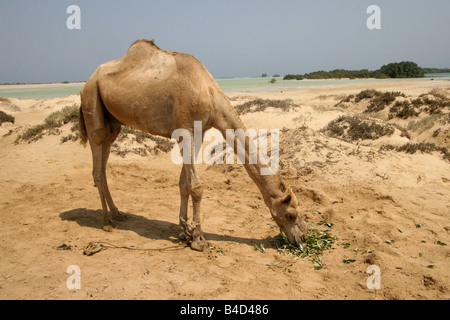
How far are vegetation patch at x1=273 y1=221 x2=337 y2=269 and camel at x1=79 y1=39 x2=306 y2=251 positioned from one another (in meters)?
0.14

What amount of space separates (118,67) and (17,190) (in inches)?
180

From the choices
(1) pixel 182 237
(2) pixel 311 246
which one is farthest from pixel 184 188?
(2) pixel 311 246

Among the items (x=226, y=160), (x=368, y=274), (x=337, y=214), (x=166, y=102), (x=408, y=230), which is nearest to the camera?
(x=368, y=274)

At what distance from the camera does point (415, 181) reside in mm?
7250

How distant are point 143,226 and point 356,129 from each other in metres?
8.55

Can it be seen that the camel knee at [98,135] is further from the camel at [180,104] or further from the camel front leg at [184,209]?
the camel front leg at [184,209]

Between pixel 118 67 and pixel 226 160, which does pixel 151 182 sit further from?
pixel 118 67

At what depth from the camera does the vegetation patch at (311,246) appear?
4785 mm

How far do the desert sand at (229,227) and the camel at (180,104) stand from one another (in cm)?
64

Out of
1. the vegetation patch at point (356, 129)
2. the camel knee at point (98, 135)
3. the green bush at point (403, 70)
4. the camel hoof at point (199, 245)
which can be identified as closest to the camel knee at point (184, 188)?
the camel hoof at point (199, 245)

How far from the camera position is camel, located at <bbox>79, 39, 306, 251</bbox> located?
4707 mm

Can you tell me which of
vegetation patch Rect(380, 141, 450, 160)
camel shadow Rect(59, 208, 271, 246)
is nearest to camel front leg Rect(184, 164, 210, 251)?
camel shadow Rect(59, 208, 271, 246)

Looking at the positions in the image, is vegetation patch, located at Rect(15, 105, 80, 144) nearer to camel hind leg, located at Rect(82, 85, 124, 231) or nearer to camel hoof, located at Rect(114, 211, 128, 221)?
camel hind leg, located at Rect(82, 85, 124, 231)

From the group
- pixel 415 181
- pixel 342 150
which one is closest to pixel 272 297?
pixel 415 181
